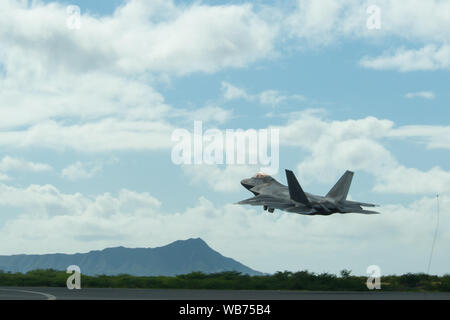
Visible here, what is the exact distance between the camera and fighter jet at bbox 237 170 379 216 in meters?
68.2

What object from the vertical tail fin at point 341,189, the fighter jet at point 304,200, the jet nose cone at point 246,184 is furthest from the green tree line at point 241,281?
the jet nose cone at point 246,184

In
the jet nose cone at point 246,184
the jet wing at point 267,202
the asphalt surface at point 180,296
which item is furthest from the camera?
the jet nose cone at point 246,184

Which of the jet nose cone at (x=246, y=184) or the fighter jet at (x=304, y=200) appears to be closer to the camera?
the fighter jet at (x=304, y=200)

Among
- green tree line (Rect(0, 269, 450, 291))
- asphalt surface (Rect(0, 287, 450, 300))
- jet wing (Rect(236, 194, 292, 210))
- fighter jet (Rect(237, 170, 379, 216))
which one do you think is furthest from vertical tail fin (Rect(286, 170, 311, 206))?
asphalt surface (Rect(0, 287, 450, 300))

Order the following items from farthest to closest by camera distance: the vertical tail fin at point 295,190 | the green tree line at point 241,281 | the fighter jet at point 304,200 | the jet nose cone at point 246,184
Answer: the jet nose cone at point 246,184 < the fighter jet at point 304,200 < the vertical tail fin at point 295,190 < the green tree line at point 241,281

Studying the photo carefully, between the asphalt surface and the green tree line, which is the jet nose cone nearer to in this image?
the green tree line

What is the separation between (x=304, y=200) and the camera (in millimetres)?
68438

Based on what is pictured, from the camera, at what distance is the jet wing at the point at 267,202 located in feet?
234

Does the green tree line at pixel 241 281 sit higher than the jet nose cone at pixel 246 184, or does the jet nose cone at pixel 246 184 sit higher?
the jet nose cone at pixel 246 184

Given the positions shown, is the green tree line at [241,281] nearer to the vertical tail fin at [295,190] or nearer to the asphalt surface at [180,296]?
the vertical tail fin at [295,190]
